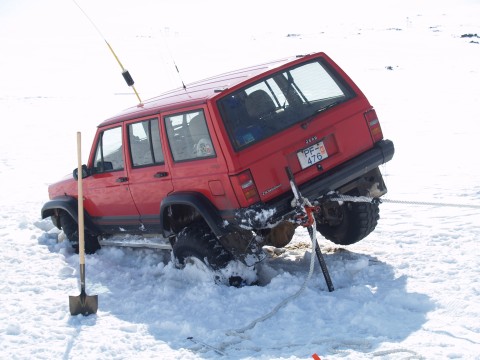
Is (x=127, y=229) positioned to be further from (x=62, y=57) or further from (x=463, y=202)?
(x=62, y=57)

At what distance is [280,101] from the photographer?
573cm

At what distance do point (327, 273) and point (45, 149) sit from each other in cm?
1072

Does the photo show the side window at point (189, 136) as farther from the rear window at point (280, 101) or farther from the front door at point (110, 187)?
the front door at point (110, 187)

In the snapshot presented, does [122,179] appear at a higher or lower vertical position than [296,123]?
lower

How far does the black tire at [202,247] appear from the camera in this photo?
5738 millimetres

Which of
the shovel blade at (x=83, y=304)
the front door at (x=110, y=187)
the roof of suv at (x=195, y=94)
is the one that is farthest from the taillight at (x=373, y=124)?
the shovel blade at (x=83, y=304)

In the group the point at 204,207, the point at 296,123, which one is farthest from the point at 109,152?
the point at 296,123

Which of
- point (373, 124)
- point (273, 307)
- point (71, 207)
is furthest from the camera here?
point (71, 207)

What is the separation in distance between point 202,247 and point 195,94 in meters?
1.42

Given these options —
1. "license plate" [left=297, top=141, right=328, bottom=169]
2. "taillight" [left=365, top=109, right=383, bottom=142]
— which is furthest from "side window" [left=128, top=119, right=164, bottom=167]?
"taillight" [left=365, top=109, right=383, bottom=142]

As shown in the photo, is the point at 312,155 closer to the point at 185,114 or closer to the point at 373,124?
the point at 373,124

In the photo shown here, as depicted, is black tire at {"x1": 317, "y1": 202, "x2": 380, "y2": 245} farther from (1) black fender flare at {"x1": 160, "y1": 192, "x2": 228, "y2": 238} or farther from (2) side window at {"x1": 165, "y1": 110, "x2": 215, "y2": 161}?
(2) side window at {"x1": 165, "y1": 110, "x2": 215, "y2": 161}

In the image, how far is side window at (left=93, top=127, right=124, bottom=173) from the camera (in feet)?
22.0

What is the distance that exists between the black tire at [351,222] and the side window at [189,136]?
154 centimetres
